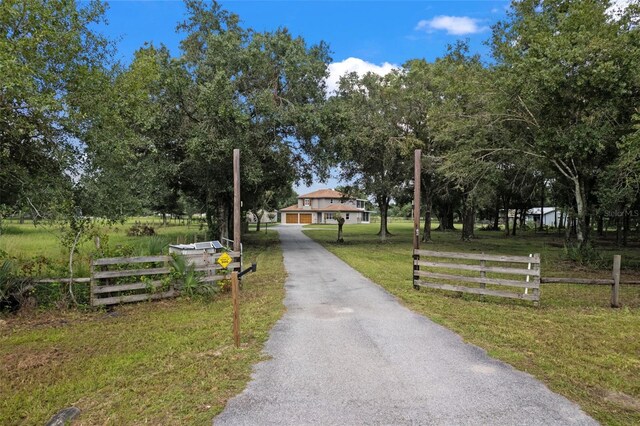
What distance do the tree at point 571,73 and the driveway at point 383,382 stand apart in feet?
30.2

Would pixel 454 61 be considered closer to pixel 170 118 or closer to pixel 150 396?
pixel 170 118

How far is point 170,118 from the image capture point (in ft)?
63.6

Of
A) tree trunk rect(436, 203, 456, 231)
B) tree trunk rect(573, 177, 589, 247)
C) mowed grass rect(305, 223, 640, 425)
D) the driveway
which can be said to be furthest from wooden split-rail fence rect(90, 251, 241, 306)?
Answer: tree trunk rect(436, 203, 456, 231)

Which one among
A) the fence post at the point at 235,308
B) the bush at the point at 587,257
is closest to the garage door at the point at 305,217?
the bush at the point at 587,257

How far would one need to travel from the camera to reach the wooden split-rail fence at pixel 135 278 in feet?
27.3

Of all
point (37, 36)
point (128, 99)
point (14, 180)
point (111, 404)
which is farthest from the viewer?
point (128, 99)

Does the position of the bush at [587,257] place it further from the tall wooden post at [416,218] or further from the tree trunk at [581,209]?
the tall wooden post at [416,218]

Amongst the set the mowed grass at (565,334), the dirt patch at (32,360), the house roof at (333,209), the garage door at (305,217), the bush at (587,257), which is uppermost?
the house roof at (333,209)

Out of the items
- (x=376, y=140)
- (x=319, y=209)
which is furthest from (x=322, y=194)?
(x=376, y=140)

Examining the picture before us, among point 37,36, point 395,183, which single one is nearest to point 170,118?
point 37,36

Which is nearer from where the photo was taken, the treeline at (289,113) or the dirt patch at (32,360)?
the dirt patch at (32,360)

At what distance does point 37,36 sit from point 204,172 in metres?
13.0

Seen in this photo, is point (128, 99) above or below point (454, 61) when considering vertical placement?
below

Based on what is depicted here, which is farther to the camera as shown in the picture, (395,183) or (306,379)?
(395,183)
